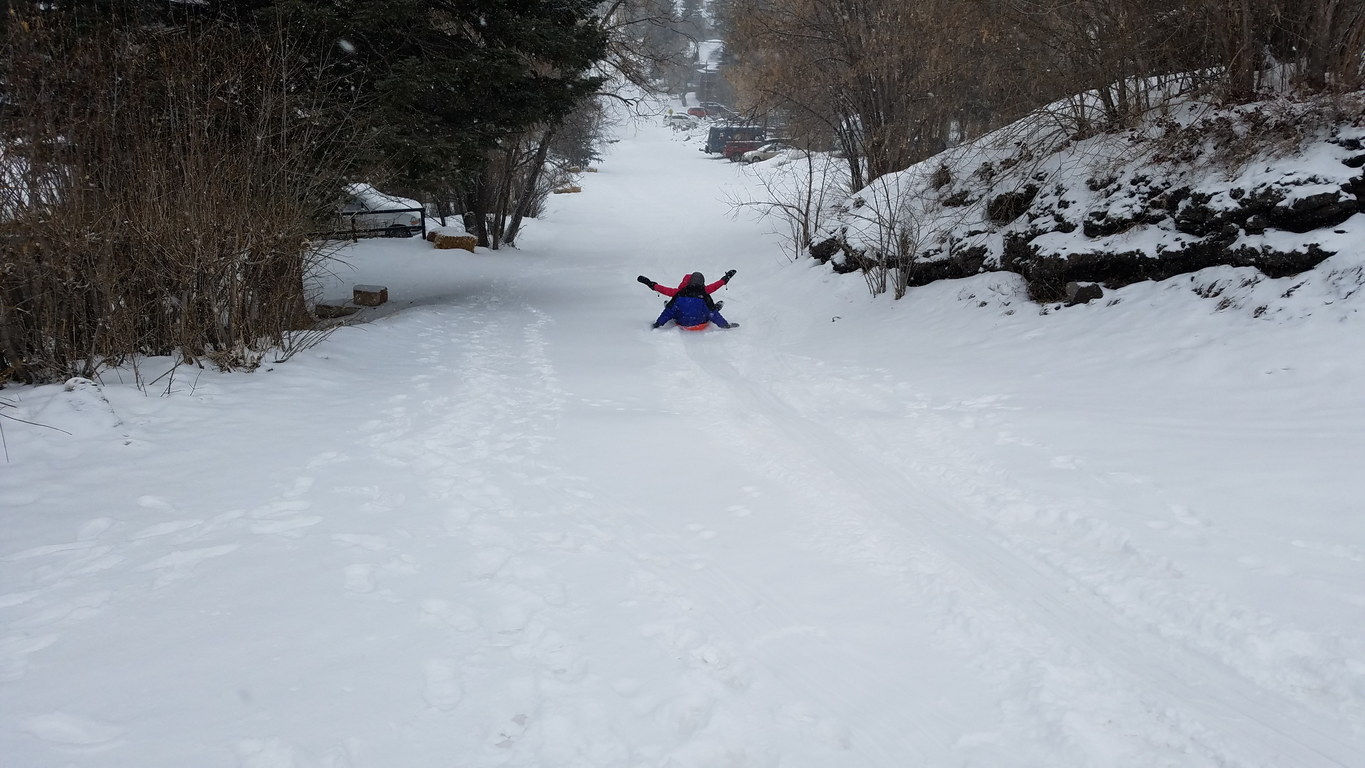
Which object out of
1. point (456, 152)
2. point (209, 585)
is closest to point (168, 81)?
point (456, 152)

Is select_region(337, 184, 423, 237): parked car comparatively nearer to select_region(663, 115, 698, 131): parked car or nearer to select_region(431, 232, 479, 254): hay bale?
select_region(431, 232, 479, 254): hay bale

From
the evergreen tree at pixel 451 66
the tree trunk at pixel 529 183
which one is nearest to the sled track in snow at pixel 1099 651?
the evergreen tree at pixel 451 66

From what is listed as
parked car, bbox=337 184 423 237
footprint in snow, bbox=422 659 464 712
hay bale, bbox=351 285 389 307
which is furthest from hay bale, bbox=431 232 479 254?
footprint in snow, bbox=422 659 464 712

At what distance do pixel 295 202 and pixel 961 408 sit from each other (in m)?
6.45

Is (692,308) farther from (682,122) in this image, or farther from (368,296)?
(682,122)

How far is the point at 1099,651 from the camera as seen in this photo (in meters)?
3.03

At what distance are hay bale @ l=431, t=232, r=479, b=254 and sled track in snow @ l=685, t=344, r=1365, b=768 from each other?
14.2 metres

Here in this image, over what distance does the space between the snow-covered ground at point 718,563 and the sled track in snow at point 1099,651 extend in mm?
15

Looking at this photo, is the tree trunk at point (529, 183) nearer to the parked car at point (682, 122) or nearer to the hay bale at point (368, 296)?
the hay bale at point (368, 296)

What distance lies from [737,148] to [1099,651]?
46.7 metres

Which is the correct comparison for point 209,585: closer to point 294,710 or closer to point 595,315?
point 294,710

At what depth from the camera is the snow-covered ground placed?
8.46 ft

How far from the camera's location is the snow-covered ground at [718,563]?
258 centimetres

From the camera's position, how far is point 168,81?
21.1 ft
